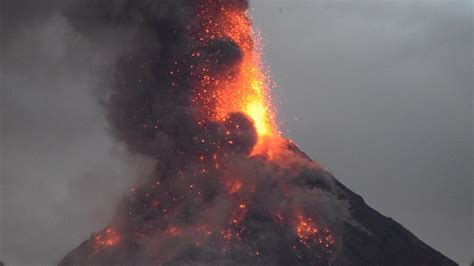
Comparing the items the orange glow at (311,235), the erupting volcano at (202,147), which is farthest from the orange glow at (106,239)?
the orange glow at (311,235)

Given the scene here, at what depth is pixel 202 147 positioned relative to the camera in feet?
209

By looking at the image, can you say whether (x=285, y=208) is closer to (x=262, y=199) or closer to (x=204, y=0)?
(x=262, y=199)

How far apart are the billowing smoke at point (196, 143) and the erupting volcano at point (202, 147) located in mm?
113

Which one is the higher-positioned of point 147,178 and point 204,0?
point 204,0

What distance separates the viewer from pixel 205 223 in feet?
207

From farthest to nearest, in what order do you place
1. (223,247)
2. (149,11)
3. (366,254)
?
(366,254)
(149,11)
(223,247)

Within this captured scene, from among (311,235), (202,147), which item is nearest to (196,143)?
(202,147)

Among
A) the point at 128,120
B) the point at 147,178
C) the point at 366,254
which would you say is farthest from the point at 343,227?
the point at 128,120

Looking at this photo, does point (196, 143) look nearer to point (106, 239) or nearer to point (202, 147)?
point (202, 147)

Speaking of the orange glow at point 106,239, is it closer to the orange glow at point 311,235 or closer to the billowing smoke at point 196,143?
the billowing smoke at point 196,143

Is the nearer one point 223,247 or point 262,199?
point 223,247

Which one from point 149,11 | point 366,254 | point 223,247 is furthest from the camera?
point 366,254

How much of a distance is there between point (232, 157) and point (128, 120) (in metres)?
12.4

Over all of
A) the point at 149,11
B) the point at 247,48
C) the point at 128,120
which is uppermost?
the point at 247,48
